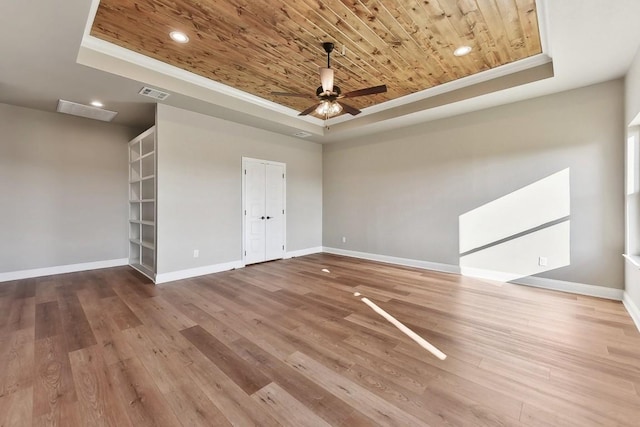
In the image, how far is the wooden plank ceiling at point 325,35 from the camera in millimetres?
2557

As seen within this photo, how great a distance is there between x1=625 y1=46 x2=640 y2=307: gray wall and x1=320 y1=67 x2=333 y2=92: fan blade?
3.22m

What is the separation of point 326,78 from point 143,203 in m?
4.31

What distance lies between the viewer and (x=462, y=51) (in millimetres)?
3291

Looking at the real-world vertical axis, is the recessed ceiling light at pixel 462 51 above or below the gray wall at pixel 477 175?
above

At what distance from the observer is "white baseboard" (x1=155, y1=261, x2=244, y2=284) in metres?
4.29

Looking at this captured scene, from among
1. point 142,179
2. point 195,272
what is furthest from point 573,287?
A: point 142,179

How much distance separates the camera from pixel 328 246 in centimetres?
707

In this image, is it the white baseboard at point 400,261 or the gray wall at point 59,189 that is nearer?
the gray wall at point 59,189

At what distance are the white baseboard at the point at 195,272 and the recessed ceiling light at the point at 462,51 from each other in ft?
16.1

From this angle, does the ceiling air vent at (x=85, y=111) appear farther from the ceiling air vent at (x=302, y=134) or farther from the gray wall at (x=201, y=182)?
the ceiling air vent at (x=302, y=134)

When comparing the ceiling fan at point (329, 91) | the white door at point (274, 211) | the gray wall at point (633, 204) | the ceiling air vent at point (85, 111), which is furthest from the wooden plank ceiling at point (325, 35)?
the white door at point (274, 211)

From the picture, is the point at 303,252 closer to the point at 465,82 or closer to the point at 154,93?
the point at 154,93

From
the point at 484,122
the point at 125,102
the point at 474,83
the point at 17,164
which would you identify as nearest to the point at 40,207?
the point at 17,164

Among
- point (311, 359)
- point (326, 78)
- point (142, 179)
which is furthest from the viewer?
point (142, 179)
